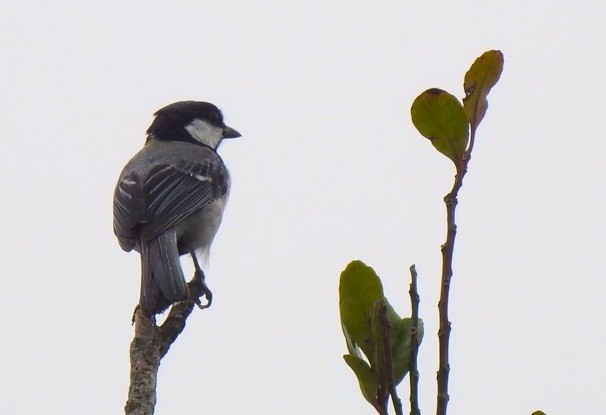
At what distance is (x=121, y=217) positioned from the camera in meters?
5.39

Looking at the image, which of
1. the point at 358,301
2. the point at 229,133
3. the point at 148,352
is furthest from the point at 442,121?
the point at 229,133

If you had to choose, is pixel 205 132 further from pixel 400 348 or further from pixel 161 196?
pixel 400 348

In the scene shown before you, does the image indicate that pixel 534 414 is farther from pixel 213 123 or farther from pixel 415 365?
pixel 213 123

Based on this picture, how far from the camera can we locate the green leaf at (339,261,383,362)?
1681mm

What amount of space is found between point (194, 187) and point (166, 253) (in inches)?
37.3

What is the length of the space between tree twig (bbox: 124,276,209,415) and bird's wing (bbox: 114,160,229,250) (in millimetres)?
1668

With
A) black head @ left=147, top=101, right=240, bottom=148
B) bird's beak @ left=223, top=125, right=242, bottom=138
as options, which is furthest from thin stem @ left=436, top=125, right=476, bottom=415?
bird's beak @ left=223, top=125, right=242, bottom=138

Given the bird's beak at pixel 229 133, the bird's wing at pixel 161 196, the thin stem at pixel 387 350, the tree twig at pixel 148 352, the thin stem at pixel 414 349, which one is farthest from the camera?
the bird's beak at pixel 229 133

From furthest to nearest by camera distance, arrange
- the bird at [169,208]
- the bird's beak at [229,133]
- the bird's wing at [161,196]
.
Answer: the bird's beak at [229,133], the bird's wing at [161,196], the bird at [169,208]

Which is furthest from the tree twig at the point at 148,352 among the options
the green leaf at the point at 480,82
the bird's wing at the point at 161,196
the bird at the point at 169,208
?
the bird's wing at the point at 161,196

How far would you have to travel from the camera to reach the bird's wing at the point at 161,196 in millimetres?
5301

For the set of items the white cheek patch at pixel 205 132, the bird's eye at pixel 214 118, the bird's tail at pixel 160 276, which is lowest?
the bird's tail at pixel 160 276

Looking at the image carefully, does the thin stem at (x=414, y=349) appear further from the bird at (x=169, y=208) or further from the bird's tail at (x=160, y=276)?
the bird at (x=169, y=208)

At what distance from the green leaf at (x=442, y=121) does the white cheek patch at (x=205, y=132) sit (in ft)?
18.6
